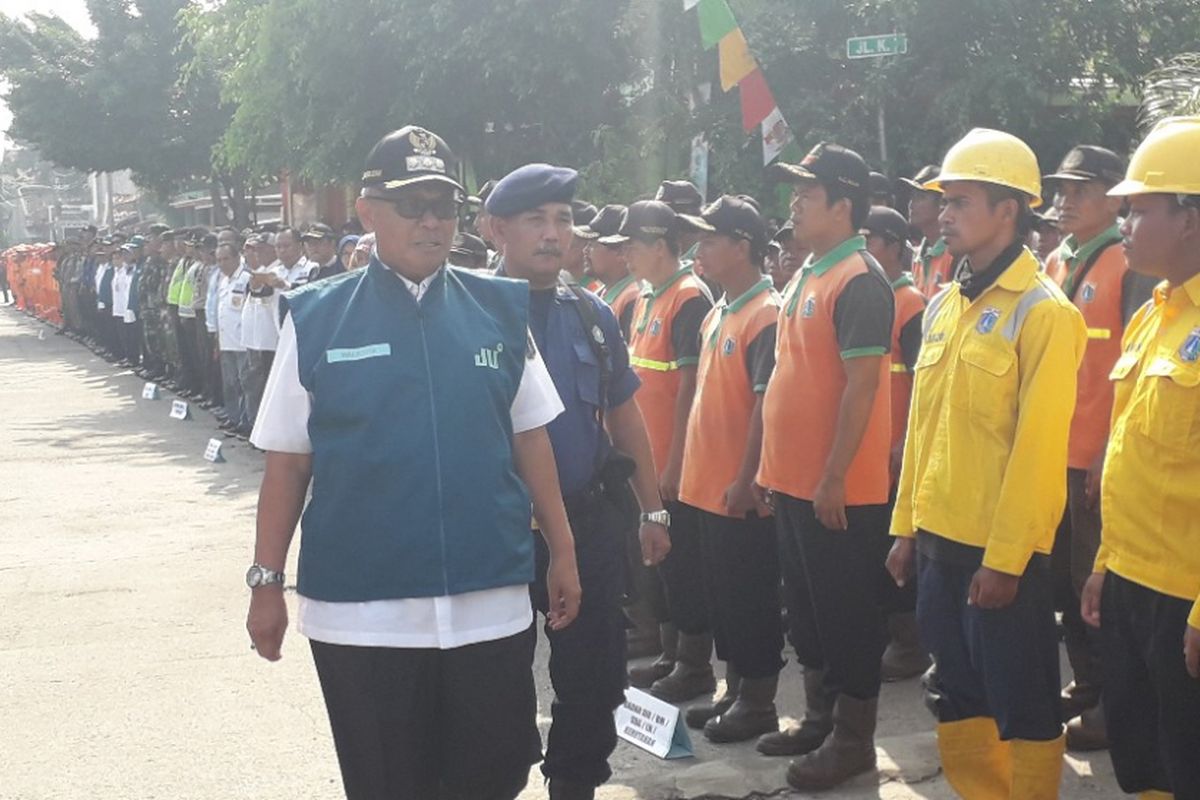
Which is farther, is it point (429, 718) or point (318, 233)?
point (318, 233)

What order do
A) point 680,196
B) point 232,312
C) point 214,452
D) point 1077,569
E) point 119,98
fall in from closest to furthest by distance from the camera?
point 1077,569 → point 680,196 → point 214,452 → point 232,312 → point 119,98

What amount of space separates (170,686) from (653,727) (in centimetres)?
236

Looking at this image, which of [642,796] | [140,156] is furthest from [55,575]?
[140,156]

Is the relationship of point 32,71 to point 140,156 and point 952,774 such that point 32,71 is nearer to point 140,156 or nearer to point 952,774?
point 140,156

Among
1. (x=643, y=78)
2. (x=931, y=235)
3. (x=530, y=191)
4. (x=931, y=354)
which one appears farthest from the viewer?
(x=643, y=78)

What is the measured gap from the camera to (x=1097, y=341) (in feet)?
18.0

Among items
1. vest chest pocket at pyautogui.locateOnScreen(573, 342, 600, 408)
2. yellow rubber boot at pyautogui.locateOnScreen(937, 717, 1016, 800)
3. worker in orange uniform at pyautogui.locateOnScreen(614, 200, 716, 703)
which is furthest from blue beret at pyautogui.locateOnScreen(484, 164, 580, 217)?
yellow rubber boot at pyautogui.locateOnScreen(937, 717, 1016, 800)

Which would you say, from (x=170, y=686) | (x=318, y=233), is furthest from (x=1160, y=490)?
(x=318, y=233)

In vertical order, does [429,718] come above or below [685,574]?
above

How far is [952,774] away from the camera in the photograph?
14.4ft

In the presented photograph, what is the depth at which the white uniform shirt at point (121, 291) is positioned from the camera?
24156mm

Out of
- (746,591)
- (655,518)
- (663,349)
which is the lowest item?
(746,591)

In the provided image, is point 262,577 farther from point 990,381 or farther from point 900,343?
point 900,343

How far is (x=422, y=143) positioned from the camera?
11.9ft
